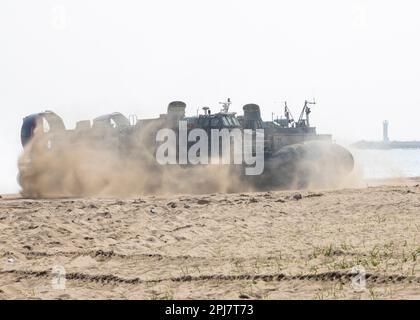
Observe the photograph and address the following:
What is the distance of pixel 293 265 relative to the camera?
614 cm

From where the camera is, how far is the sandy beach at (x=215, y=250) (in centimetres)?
541

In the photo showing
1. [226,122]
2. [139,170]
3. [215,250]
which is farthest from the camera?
[226,122]

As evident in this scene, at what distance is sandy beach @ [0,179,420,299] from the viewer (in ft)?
17.8

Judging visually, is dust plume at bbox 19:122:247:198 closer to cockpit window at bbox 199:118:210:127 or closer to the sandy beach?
cockpit window at bbox 199:118:210:127

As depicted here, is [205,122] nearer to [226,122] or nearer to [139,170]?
[226,122]

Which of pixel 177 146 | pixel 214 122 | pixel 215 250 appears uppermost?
pixel 214 122

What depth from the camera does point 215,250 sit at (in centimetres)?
729

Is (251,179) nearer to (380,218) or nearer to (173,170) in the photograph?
(173,170)

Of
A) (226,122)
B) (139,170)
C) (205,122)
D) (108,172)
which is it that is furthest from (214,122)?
(108,172)

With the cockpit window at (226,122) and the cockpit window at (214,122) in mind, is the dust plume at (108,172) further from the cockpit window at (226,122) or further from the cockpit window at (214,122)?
the cockpit window at (226,122)

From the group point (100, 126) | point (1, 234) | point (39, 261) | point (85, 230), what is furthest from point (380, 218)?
point (100, 126)

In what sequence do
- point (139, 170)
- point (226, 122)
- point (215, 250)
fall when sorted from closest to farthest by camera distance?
point (215, 250) < point (139, 170) < point (226, 122)

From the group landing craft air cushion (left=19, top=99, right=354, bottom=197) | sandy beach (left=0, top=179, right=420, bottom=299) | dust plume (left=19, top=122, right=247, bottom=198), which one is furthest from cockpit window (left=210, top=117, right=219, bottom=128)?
sandy beach (left=0, top=179, right=420, bottom=299)

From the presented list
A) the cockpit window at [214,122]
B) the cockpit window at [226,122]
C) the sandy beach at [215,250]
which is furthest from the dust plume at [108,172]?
the sandy beach at [215,250]
